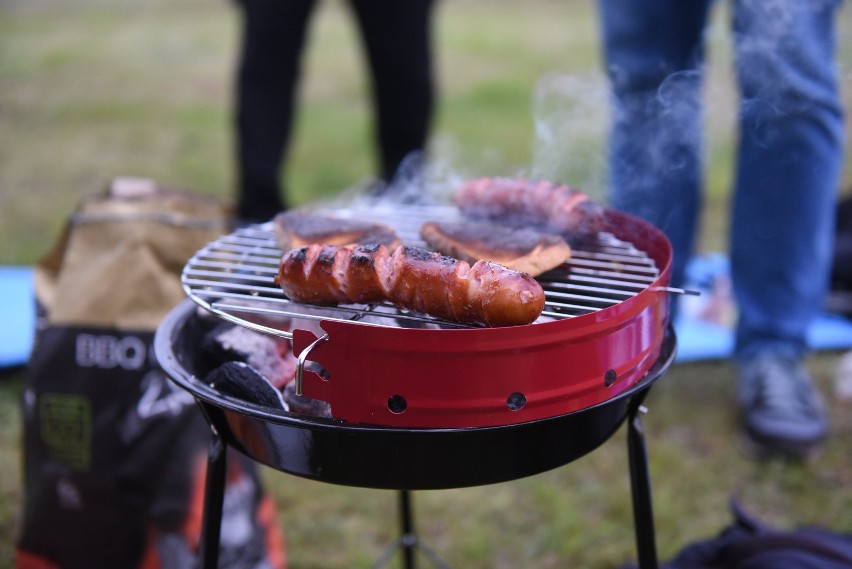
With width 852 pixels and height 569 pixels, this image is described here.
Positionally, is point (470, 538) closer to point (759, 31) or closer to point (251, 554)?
point (251, 554)

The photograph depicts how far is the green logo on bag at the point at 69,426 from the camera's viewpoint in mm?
2145

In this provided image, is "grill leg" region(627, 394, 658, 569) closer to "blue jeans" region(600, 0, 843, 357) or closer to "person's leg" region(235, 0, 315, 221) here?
"blue jeans" region(600, 0, 843, 357)

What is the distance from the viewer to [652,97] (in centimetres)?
277

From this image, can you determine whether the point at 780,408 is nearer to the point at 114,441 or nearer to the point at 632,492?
the point at 632,492

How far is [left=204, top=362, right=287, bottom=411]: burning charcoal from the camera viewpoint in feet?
4.79

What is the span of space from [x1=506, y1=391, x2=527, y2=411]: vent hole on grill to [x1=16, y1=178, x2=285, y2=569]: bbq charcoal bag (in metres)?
1.10

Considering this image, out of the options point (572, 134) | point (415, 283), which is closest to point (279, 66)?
point (572, 134)

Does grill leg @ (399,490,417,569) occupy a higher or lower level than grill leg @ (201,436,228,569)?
lower

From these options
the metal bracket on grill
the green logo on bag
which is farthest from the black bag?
the green logo on bag

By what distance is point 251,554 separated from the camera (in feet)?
7.32

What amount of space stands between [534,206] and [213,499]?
916 mm

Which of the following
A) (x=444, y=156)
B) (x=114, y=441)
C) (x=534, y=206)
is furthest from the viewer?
(x=444, y=156)

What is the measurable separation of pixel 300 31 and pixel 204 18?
981 cm

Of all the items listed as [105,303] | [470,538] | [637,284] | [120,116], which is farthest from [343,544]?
[120,116]
